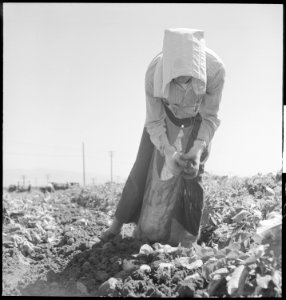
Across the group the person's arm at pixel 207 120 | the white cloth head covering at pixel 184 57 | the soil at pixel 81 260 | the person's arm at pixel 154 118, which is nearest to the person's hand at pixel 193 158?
the person's arm at pixel 207 120

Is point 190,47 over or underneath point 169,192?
over

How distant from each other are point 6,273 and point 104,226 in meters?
1.54

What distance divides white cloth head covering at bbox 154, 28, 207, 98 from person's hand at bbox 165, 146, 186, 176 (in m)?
0.43

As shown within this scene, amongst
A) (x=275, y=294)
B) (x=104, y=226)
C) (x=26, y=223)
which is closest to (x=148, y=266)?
(x=275, y=294)

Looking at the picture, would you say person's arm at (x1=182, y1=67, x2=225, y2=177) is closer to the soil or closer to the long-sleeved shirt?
the long-sleeved shirt

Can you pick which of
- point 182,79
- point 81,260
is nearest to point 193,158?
point 182,79

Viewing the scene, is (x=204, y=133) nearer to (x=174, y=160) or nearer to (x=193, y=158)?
(x=193, y=158)

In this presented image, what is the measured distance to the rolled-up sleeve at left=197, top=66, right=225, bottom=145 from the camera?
4.53 m

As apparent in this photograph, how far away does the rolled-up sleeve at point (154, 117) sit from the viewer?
4598 mm

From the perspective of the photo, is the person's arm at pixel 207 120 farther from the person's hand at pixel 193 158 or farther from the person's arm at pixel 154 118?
the person's arm at pixel 154 118

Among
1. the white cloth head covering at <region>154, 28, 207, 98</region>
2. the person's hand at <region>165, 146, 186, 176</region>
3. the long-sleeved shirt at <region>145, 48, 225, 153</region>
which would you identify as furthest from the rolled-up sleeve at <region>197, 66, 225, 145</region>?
the person's hand at <region>165, 146, 186, 176</region>

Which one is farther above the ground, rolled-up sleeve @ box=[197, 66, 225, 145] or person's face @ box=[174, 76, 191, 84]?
person's face @ box=[174, 76, 191, 84]

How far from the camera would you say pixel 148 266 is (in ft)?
13.8

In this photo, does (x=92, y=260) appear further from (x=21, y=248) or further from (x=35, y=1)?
(x=35, y=1)
